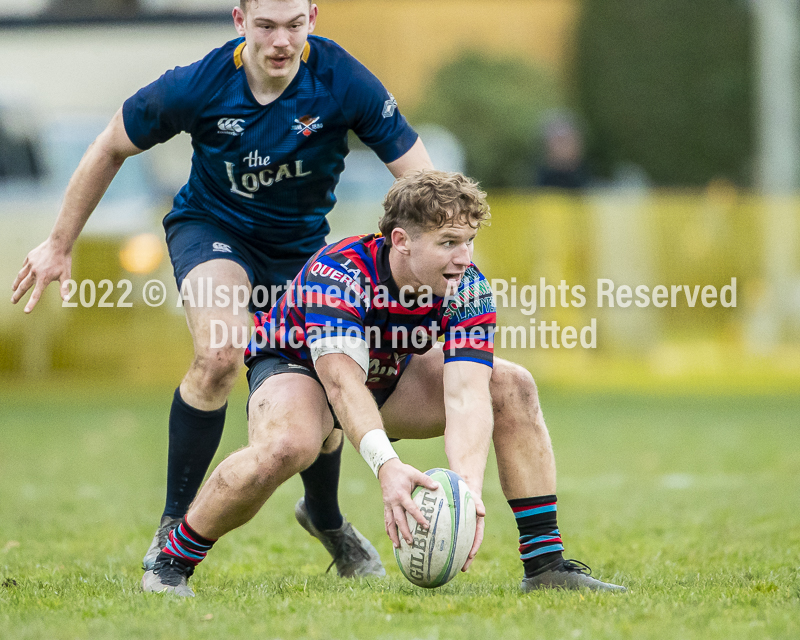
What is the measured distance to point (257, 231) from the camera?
196 inches

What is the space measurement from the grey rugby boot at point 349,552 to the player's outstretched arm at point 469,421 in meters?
1.20

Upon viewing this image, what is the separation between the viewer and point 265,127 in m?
4.84

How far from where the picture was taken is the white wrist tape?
12.0 ft

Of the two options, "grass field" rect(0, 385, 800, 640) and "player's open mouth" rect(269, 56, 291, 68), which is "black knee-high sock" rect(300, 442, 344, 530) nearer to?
"grass field" rect(0, 385, 800, 640)

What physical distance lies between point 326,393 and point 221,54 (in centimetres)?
178

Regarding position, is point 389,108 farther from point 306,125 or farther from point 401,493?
point 401,493

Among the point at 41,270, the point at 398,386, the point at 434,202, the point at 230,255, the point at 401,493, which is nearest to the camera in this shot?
the point at 401,493

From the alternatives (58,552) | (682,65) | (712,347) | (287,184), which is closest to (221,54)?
(287,184)

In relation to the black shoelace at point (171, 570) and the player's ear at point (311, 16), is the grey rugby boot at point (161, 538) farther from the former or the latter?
the player's ear at point (311, 16)

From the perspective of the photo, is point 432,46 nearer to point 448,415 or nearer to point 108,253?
point 108,253

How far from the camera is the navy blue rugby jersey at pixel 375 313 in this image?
392cm

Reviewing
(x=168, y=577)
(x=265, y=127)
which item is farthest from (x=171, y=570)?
(x=265, y=127)

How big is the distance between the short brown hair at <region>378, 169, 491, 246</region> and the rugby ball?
86 cm

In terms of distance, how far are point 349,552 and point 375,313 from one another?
1386 millimetres
